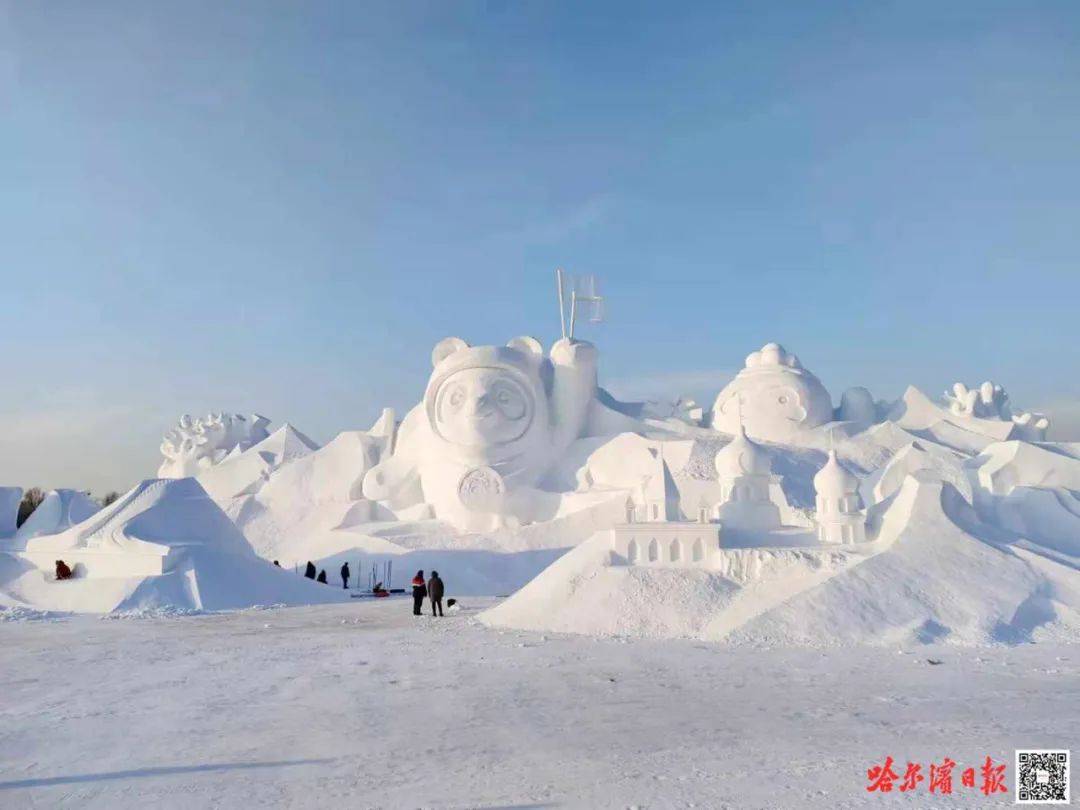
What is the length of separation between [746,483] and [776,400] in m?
13.6

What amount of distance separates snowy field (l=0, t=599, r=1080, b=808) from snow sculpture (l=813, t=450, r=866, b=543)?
4.19 meters

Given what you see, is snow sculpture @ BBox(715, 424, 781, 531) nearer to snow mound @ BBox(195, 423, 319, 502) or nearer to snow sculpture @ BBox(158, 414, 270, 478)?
snow mound @ BBox(195, 423, 319, 502)

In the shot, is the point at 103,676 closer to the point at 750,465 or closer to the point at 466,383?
the point at 750,465

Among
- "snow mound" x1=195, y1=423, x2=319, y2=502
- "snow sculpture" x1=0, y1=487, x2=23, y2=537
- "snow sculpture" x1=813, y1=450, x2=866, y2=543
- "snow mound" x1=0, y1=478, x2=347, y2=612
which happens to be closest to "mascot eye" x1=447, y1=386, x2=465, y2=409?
"snow mound" x1=0, y1=478, x2=347, y2=612

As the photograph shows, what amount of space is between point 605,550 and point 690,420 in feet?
57.0

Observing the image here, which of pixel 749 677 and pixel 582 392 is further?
pixel 582 392

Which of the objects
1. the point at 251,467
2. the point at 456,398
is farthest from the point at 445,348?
the point at 251,467

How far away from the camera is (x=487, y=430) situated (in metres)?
27.3

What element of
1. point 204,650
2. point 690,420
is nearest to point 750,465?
point 204,650

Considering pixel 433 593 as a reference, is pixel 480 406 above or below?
above

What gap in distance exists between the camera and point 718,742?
270 inches

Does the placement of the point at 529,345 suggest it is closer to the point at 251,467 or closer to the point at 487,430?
the point at 487,430

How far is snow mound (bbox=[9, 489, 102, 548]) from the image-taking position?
2214cm

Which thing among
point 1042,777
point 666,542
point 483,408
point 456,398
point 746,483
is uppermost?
point 456,398
